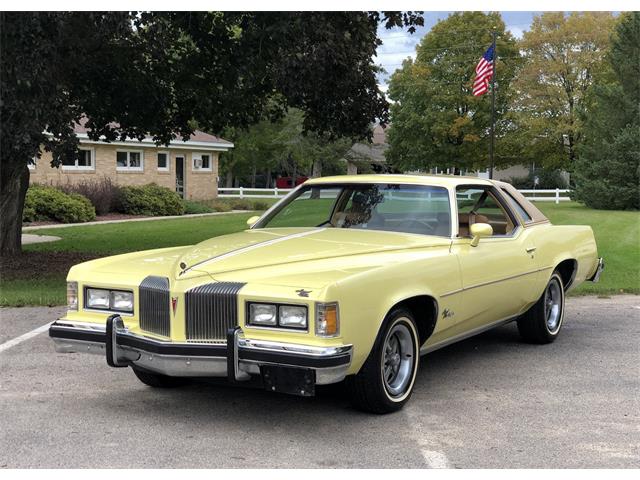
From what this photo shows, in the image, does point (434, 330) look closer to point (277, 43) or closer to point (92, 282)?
point (92, 282)

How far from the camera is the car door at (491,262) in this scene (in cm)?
574

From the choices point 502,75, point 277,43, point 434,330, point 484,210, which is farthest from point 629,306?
point 502,75

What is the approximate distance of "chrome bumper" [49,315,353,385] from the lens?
4270 mm

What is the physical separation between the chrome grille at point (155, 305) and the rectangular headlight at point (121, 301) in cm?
14

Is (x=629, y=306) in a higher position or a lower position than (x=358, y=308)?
lower

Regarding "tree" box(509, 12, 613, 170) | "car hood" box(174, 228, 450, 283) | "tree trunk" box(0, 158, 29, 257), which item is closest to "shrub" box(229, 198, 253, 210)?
"tree trunk" box(0, 158, 29, 257)

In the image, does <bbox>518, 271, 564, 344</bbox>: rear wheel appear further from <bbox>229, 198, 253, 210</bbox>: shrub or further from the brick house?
<bbox>229, 198, 253, 210</bbox>: shrub

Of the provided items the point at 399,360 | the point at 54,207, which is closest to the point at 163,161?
the point at 54,207

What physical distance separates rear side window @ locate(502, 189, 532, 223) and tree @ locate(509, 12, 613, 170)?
134 ft

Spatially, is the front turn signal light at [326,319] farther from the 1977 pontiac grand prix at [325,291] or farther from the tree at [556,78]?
the tree at [556,78]

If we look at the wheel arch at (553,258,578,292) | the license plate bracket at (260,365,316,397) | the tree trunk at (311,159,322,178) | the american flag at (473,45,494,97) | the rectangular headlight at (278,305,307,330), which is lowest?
the license plate bracket at (260,365,316,397)

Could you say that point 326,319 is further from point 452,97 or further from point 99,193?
point 452,97
